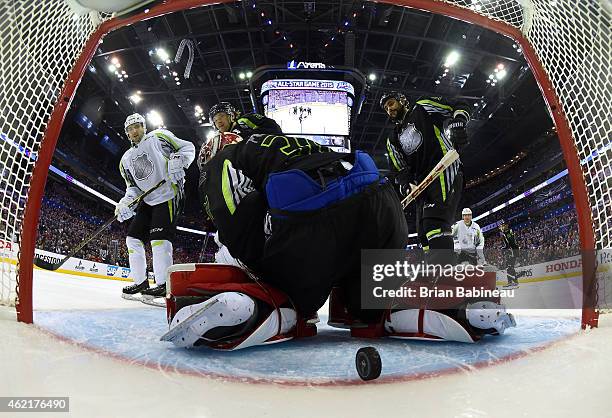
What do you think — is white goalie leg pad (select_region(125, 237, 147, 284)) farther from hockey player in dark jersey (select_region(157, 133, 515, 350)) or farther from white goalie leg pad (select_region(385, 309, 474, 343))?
white goalie leg pad (select_region(385, 309, 474, 343))

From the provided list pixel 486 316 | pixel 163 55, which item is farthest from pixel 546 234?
pixel 486 316

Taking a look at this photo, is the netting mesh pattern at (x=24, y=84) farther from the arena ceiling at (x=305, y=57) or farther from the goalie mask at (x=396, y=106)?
the arena ceiling at (x=305, y=57)

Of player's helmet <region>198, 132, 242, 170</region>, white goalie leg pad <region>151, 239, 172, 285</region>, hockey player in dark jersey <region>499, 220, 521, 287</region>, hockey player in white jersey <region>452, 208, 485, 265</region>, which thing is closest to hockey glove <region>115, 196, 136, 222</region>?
white goalie leg pad <region>151, 239, 172, 285</region>

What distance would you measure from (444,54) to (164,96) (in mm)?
7465

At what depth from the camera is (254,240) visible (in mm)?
1244

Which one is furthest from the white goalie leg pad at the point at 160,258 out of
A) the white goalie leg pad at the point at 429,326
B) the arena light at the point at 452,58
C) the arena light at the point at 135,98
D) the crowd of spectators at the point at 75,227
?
the arena light at the point at 135,98

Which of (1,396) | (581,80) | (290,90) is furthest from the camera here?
(290,90)

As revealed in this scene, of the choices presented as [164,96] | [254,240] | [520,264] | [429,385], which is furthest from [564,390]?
[164,96]

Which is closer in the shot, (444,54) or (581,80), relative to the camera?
(581,80)

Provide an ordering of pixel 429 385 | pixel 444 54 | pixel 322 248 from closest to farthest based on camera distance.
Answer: pixel 429 385
pixel 322 248
pixel 444 54

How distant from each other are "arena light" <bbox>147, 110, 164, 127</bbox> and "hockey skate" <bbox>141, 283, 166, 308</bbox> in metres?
11.1

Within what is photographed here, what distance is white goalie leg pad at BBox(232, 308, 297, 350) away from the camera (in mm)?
1217

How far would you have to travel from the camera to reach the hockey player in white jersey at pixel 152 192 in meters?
2.75

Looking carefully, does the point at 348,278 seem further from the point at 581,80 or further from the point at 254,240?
the point at 581,80
